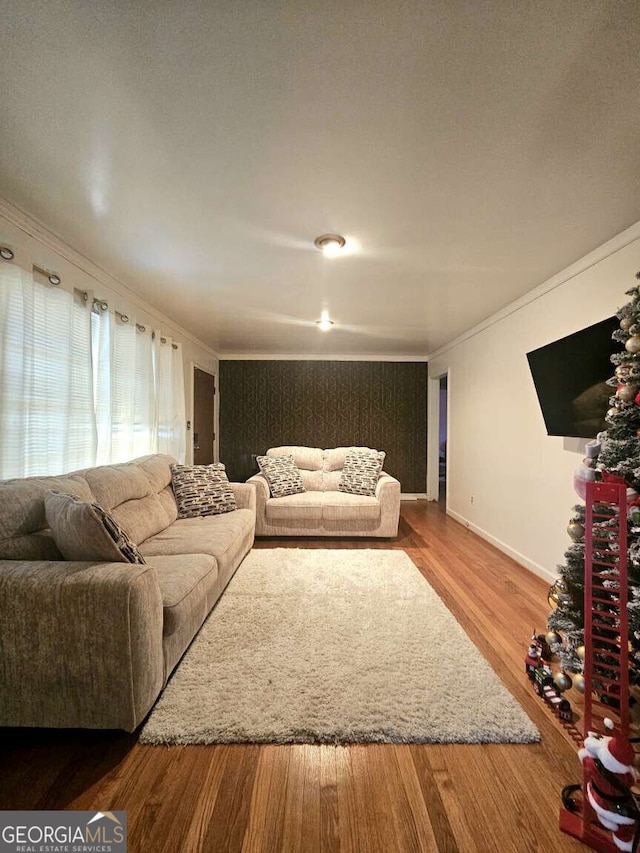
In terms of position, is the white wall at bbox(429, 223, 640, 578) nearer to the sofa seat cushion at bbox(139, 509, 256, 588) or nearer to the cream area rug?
the cream area rug

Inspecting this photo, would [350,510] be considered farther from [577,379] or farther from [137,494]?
[577,379]

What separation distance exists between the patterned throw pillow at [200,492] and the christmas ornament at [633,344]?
290cm

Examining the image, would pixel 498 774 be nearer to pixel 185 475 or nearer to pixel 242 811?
pixel 242 811

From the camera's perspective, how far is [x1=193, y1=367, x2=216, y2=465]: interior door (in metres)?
5.17

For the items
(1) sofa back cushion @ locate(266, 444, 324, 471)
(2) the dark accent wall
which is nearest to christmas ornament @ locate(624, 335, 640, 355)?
(1) sofa back cushion @ locate(266, 444, 324, 471)

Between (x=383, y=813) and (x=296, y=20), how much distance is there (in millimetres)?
2404

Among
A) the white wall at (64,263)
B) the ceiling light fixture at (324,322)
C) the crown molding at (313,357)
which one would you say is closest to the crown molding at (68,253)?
the white wall at (64,263)

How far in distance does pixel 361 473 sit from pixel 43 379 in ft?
10.4

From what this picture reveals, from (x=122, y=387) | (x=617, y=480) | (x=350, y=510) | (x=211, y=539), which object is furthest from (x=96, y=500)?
(x=617, y=480)

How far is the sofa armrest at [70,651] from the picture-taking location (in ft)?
4.40

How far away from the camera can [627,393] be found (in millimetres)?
1494

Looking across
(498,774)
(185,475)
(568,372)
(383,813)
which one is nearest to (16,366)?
(185,475)

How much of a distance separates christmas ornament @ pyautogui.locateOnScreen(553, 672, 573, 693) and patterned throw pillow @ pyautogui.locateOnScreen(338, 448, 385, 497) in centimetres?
266

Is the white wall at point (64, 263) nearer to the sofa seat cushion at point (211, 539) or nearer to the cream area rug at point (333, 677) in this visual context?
the sofa seat cushion at point (211, 539)
